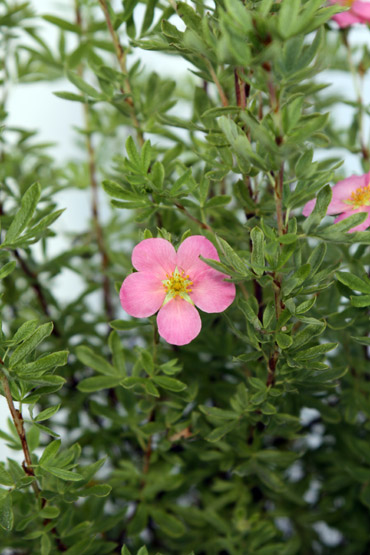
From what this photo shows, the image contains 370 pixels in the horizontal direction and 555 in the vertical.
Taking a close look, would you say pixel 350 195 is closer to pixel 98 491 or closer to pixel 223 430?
pixel 223 430

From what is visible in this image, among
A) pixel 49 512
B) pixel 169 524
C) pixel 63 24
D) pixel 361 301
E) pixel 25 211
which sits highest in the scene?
pixel 63 24

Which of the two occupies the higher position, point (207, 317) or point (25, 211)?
point (25, 211)

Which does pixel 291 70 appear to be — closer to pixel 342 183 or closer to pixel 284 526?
pixel 342 183

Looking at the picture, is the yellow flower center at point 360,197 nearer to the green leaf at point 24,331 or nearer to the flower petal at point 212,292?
the flower petal at point 212,292

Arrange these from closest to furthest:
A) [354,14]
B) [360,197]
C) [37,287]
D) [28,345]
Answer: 1. [28,345]
2. [360,197]
3. [354,14]
4. [37,287]

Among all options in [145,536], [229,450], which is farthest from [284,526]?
[229,450]

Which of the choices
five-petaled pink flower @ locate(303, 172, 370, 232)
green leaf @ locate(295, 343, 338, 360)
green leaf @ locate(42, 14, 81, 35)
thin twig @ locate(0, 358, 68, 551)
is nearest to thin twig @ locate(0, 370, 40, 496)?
thin twig @ locate(0, 358, 68, 551)

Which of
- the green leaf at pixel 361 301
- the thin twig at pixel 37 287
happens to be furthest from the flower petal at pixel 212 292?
the thin twig at pixel 37 287

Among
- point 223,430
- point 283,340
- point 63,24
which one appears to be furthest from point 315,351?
point 63,24
